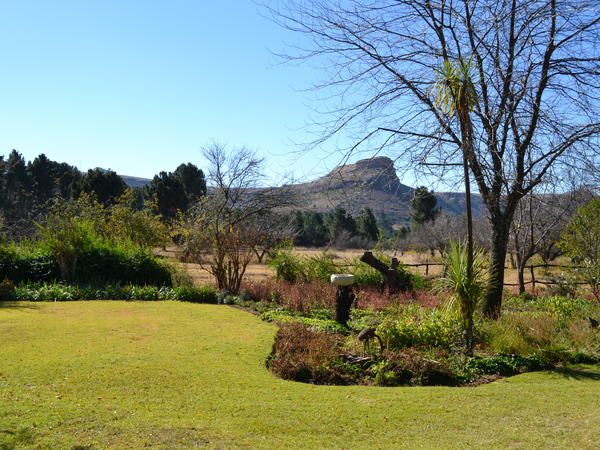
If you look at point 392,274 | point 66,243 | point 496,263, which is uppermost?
point 66,243

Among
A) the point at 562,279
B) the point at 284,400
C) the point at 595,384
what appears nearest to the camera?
the point at 284,400

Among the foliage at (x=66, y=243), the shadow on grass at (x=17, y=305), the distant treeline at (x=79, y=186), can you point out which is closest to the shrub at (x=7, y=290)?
the shadow on grass at (x=17, y=305)

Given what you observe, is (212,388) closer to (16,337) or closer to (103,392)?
(103,392)

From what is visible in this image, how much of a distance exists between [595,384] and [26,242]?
15.6 metres

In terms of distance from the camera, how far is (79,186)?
44.3 m

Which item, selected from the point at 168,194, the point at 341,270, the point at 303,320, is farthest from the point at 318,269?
the point at 168,194

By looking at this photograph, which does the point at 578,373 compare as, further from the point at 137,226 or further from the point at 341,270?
the point at 137,226

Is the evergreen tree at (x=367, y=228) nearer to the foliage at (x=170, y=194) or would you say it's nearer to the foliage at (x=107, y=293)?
the foliage at (x=170, y=194)

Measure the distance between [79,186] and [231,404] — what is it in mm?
42986

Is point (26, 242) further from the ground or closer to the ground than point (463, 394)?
further from the ground

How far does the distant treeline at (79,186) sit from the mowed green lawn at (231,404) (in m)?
33.5

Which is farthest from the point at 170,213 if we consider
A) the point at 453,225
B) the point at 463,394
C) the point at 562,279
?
the point at 463,394

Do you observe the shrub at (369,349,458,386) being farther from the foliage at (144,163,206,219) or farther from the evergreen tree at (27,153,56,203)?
the evergreen tree at (27,153,56,203)

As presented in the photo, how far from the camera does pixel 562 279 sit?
16.2 meters
